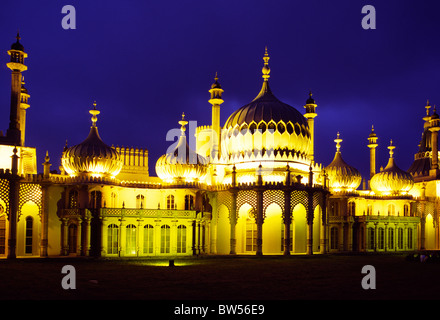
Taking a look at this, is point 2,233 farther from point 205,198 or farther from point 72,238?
point 205,198

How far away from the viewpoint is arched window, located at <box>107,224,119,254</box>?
36438mm

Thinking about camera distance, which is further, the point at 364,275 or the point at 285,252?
the point at 285,252

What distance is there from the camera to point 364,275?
25.8m

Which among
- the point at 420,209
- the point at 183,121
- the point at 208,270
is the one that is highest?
the point at 183,121

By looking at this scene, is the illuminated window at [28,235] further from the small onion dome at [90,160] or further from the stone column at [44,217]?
the small onion dome at [90,160]

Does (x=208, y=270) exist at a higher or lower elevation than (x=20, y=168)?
lower

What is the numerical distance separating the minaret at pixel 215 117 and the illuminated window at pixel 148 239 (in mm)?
10339

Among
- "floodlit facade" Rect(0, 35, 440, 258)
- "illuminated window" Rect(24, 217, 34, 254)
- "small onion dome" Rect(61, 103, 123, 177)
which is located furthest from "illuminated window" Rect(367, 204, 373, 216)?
"illuminated window" Rect(24, 217, 34, 254)

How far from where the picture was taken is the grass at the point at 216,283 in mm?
18047

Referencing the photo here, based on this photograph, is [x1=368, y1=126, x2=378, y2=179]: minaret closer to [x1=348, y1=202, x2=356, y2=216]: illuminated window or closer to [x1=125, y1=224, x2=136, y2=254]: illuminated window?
[x1=348, y1=202, x2=356, y2=216]: illuminated window

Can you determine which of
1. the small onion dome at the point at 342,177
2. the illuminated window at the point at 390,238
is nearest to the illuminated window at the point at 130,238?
the small onion dome at the point at 342,177
